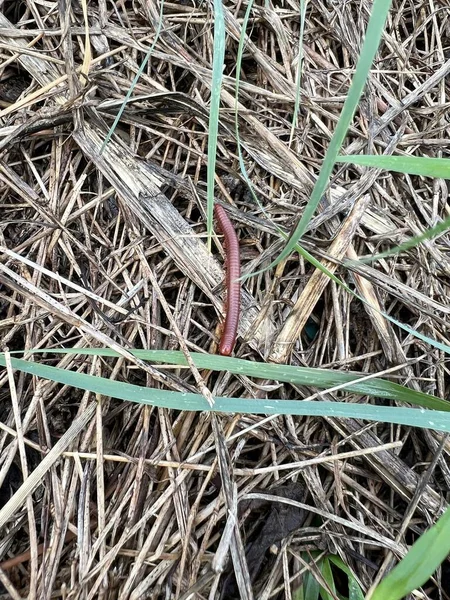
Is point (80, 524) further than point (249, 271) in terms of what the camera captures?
No

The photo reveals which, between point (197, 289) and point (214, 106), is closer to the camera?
point (214, 106)

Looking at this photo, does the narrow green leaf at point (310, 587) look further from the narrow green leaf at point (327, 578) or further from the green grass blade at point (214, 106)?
the green grass blade at point (214, 106)

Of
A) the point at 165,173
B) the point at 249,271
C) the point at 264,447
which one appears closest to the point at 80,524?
the point at 264,447

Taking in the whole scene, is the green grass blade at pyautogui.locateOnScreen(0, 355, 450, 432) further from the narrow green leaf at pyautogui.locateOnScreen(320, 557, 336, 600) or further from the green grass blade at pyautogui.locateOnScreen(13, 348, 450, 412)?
the narrow green leaf at pyautogui.locateOnScreen(320, 557, 336, 600)

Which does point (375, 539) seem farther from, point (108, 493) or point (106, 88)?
point (106, 88)

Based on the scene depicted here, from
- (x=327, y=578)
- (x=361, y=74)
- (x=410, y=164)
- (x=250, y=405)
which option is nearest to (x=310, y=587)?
(x=327, y=578)

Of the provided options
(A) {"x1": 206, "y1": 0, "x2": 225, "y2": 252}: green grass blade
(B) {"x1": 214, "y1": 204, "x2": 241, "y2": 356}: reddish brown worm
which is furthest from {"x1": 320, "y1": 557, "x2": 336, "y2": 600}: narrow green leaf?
(A) {"x1": 206, "y1": 0, "x2": 225, "y2": 252}: green grass blade

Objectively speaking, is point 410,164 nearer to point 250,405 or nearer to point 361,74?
point 361,74

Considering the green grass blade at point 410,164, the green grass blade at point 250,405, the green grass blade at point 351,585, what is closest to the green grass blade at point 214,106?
the green grass blade at point 410,164
